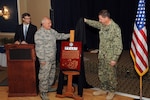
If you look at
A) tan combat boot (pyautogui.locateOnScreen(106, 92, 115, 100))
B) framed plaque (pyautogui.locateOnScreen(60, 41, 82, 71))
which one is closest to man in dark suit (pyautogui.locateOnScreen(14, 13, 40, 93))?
framed plaque (pyautogui.locateOnScreen(60, 41, 82, 71))

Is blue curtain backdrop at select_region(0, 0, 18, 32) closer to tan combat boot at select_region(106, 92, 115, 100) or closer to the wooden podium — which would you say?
the wooden podium

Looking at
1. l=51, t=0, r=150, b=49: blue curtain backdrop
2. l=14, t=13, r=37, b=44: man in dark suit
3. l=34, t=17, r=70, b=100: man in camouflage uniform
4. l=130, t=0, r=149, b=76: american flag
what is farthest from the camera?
l=51, t=0, r=150, b=49: blue curtain backdrop

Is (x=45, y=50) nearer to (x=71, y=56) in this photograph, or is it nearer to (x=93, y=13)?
(x=71, y=56)

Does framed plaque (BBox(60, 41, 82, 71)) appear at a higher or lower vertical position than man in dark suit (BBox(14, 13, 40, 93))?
lower

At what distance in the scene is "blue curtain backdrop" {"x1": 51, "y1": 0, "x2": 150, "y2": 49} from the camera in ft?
20.1

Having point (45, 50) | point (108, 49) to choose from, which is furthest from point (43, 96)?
point (108, 49)

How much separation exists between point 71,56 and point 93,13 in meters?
2.38

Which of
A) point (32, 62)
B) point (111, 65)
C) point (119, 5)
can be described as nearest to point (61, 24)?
point (119, 5)

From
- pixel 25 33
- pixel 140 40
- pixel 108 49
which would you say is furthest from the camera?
pixel 25 33

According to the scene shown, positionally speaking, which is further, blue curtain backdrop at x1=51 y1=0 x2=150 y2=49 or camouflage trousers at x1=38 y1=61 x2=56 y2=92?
blue curtain backdrop at x1=51 y1=0 x2=150 y2=49

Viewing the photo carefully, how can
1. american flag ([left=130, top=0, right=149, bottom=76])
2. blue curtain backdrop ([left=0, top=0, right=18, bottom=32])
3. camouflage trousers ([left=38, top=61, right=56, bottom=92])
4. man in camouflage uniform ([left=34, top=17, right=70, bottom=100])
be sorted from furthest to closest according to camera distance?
blue curtain backdrop ([left=0, top=0, right=18, bottom=32]) < camouflage trousers ([left=38, top=61, right=56, bottom=92]) < man in camouflage uniform ([left=34, top=17, right=70, bottom=100]) < american flag ([left=130, top=0, right=149, bottom=76])

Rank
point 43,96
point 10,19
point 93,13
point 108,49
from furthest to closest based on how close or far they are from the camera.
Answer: point 10,19
point 93,13
point 43,96
point 108,49

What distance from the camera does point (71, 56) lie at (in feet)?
14.0

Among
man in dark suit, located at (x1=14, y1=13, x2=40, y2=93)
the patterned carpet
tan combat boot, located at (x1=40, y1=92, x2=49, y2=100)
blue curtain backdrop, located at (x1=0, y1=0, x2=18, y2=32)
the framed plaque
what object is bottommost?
tan combat boot, located at (x1=40, y1=92, x2=49, y2=100)
